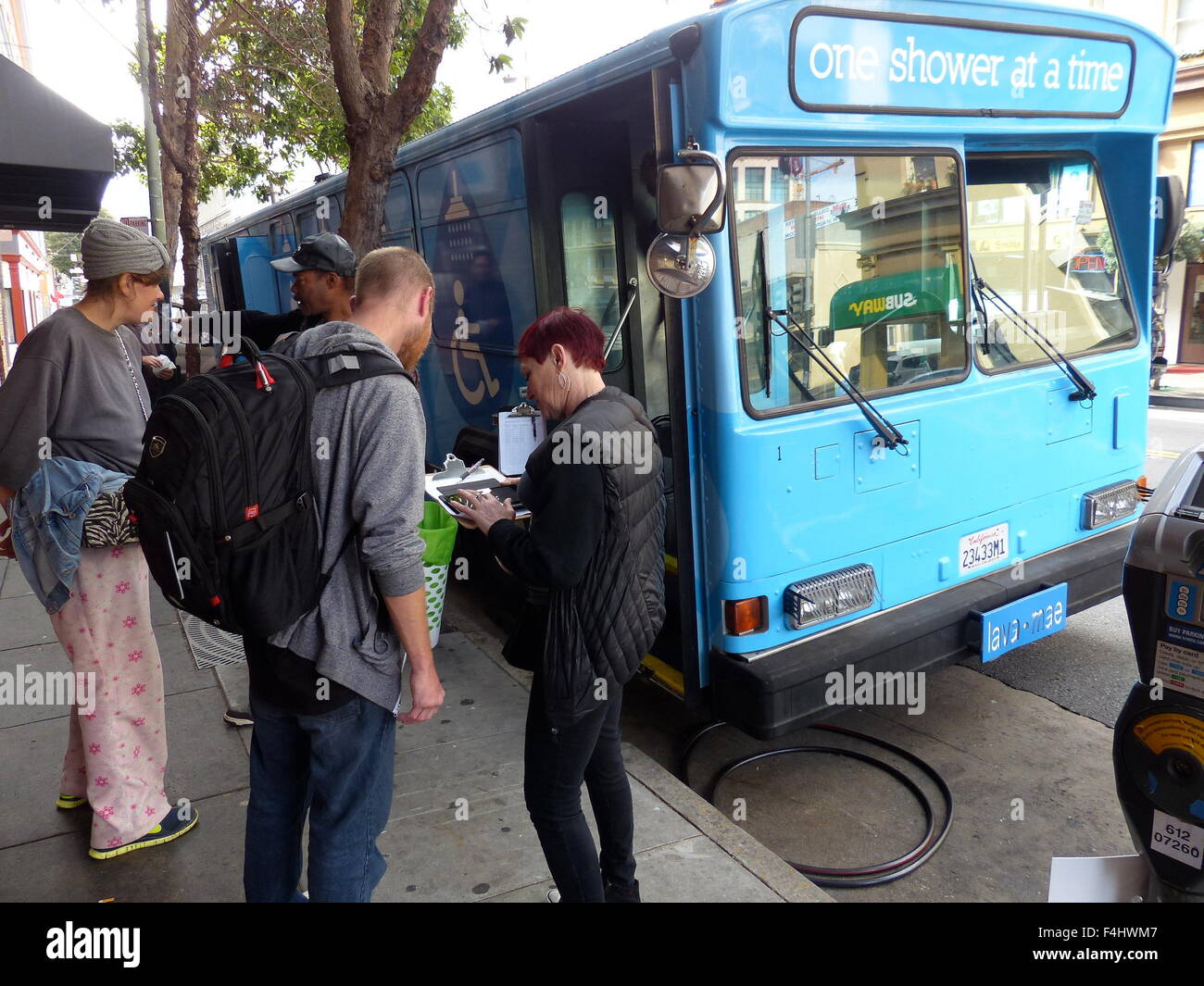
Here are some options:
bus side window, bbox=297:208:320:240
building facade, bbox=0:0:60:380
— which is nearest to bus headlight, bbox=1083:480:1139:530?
bus side window, bbox=297:208:320:240

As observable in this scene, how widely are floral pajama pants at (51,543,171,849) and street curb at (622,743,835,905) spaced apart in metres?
1.72

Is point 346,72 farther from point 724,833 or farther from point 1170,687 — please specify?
point 1170,687

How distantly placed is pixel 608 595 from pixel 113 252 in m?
1.81

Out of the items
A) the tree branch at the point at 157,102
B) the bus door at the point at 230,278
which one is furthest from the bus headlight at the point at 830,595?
the tree branch at the point at 157,102

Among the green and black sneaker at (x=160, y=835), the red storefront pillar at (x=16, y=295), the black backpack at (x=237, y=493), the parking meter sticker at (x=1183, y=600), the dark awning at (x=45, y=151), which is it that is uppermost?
the red storefront pillar at (x=16, y=295)

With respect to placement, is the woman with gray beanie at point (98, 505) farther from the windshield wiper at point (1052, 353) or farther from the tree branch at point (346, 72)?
the windshield wiper at point (1052, 353)

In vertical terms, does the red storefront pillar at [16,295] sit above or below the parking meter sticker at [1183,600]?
above

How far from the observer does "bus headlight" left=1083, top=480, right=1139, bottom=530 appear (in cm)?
448

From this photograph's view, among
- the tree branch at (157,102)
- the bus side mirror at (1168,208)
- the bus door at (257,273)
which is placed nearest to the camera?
the bus side mirror at (1168,208)

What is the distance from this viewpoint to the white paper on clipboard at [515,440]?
393 cm

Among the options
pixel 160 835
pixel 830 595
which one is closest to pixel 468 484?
pixel 830 595

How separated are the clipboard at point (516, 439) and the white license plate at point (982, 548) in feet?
6.08

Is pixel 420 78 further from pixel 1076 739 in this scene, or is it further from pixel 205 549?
pixel 1076 739

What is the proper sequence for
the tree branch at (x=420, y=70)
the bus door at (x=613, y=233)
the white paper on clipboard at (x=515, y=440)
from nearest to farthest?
the white paper on clipboard at (x=515, y=440), the bus door at (x=613, y=233), the tree branch at (x=420, y=70)
